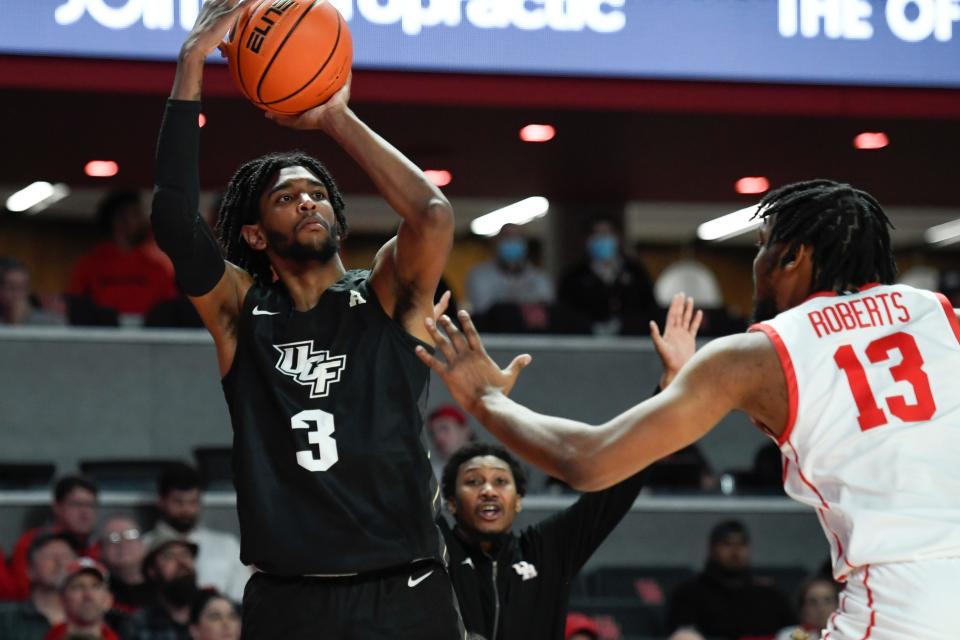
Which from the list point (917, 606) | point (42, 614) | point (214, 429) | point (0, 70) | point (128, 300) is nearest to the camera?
point (917, 606)

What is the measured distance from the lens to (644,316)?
32.8 ft

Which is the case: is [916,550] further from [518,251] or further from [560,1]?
[518,251]

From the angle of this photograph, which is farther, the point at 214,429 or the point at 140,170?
the point at 140,170

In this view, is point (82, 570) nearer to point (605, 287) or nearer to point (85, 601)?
point (85, 601)

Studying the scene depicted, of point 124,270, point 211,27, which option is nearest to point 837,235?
point 211,27

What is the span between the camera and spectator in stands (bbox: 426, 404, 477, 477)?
8.42 m

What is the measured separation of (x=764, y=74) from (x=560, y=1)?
4.14 ft

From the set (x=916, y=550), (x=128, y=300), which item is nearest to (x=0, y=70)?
(x=128, y=300)

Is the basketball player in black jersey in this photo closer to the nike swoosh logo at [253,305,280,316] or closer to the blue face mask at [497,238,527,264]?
the nike swoosh logo at [253,305,280,316]

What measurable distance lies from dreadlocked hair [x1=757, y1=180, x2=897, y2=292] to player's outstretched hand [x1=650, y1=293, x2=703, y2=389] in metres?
0.51

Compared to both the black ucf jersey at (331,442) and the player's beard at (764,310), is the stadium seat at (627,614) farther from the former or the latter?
the player's beard at (764,310)

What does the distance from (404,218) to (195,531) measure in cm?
462

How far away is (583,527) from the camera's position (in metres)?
4.73

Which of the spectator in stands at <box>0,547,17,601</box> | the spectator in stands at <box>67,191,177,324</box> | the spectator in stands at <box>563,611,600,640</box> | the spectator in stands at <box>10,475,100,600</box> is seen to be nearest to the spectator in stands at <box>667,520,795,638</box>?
the spectator in stands at <box>563,611,600,640</box>
